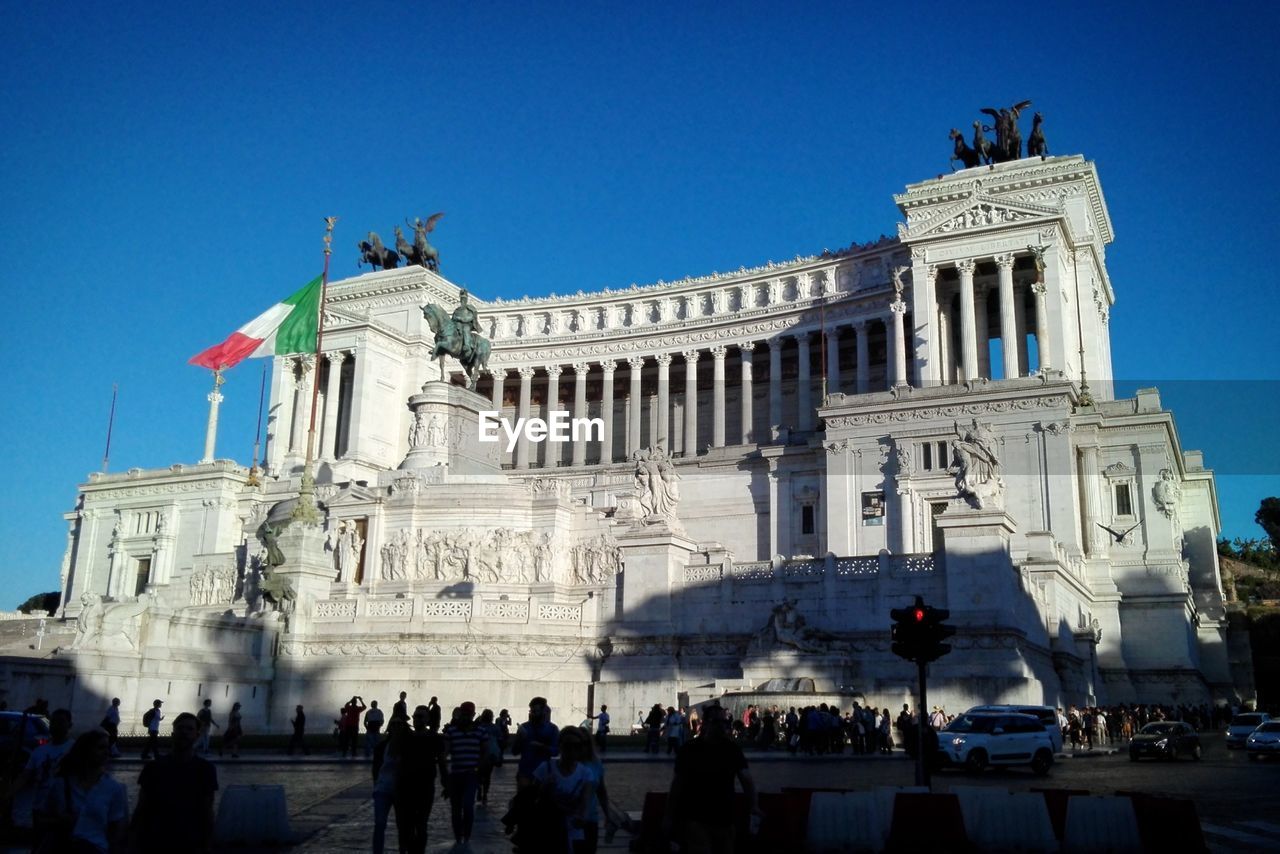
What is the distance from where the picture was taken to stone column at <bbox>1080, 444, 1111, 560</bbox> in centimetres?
5506

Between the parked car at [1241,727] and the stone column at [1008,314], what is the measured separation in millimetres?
33049

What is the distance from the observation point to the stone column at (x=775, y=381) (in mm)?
79125

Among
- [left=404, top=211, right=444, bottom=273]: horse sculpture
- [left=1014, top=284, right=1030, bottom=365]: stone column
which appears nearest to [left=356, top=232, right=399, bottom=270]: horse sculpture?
[left=404, top=211, right=444, bottom=273]: horse sculpture

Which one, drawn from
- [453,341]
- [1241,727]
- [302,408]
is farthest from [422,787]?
[302,408]

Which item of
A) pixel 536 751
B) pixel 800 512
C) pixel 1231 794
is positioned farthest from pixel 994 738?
pixel 800 512

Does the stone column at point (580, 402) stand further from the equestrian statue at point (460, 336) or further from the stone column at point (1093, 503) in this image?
the stone column at point (1093, 503)

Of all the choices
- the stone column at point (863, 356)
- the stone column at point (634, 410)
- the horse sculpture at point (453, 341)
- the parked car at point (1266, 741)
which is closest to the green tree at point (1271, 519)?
the stone column at point (863, 356)

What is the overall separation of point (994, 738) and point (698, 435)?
2571 inches

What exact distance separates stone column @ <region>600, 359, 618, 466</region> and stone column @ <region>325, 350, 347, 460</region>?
17882 mm

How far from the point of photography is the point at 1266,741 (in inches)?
1141

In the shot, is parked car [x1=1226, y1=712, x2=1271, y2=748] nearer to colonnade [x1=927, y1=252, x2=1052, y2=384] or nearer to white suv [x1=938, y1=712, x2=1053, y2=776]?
white suv [x1=938, y1=712, x2=1053, y2=776]

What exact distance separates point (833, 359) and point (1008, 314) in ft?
43.1

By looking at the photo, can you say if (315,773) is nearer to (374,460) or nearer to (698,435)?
(374,460)

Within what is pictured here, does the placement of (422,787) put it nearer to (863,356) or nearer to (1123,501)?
(1123,501)
